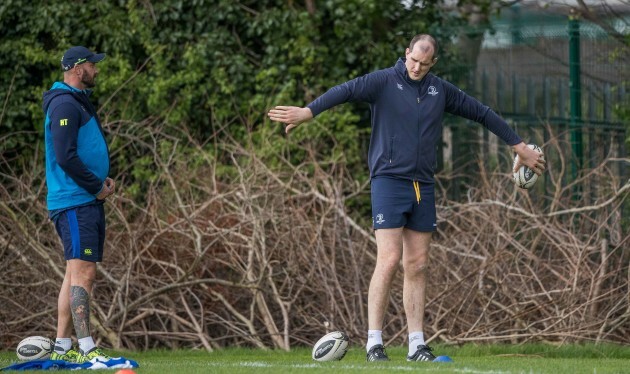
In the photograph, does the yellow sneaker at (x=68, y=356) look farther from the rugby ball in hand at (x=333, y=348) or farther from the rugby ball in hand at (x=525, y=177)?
the rugby ball in hand at (x=525, y=177)

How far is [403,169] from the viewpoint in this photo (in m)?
8.32

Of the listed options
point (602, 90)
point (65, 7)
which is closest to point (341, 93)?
point (602, 90)

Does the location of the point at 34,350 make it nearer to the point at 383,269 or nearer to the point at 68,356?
the point at 68,356

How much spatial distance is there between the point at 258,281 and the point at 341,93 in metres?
3.06

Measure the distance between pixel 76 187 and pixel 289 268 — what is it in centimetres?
337

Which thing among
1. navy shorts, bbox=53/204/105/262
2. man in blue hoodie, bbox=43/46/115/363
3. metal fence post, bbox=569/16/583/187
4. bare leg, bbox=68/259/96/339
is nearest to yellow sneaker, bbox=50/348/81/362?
man in blue hoodie, bbox=43/46/115/363

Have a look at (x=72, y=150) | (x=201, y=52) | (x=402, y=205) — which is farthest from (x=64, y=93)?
(x=201, y=52)

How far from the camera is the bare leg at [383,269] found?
834 cm

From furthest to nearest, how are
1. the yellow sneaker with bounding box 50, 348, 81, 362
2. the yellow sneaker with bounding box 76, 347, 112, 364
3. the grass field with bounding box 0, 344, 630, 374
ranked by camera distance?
the yellow sneaker with bounding box 50, 348, 81, 362 → the yellow sneaker with bounding box 76, 347, 112, 364 → the grass field with bounding box 0, 344, 630, 374

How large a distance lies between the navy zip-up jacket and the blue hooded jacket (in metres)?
1.65

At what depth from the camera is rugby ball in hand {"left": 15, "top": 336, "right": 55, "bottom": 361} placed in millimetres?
8805

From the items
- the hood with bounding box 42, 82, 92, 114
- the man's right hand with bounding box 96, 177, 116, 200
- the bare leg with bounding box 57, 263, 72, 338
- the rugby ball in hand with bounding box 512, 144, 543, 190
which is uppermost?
the hood with bounding box 42, 82, 92, 114

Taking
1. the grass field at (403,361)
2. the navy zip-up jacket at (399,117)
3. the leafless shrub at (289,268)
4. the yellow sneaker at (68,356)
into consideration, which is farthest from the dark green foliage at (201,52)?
the yellow sneaker at (68,356)

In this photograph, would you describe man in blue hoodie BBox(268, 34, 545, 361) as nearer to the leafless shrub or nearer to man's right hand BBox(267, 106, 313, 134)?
man's right hand BBox(267, 106, 313, 134)
